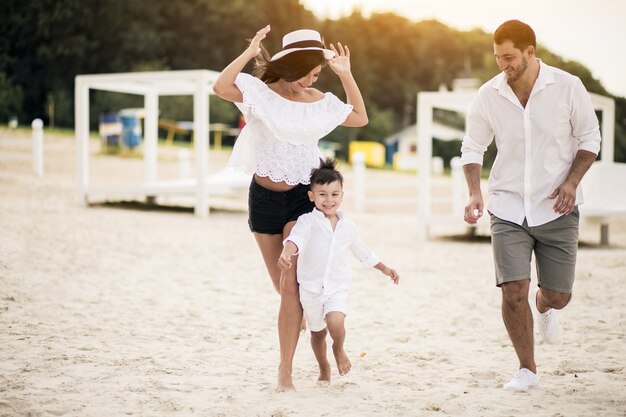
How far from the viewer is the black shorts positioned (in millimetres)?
4246

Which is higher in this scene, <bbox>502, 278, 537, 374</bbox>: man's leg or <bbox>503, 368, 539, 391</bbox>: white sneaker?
<bbox>502, 278, 537, 374</bbox>: man's leg

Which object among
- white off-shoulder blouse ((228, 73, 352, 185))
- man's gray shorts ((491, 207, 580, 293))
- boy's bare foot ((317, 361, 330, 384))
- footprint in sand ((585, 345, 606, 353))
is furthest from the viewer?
footprint in sand ((585, 345, 606, 353))

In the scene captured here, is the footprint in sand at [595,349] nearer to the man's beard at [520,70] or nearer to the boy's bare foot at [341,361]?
the boy's bare foot at [341,361]

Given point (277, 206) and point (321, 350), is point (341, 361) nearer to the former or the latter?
point (321, 350)

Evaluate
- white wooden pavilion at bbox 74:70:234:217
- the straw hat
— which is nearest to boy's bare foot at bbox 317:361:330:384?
the straw hat

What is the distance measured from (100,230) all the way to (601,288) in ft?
22.1

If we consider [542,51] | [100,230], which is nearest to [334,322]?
[100,230]

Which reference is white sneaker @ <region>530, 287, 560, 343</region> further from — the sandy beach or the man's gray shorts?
the man's gray shorts

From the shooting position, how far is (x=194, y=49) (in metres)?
49.1

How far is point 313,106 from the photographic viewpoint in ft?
14.0

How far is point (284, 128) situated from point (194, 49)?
4640cm

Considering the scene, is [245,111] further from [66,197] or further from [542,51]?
[542,51]

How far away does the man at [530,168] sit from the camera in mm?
4223

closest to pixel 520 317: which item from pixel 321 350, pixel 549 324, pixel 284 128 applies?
pixel 549 324
